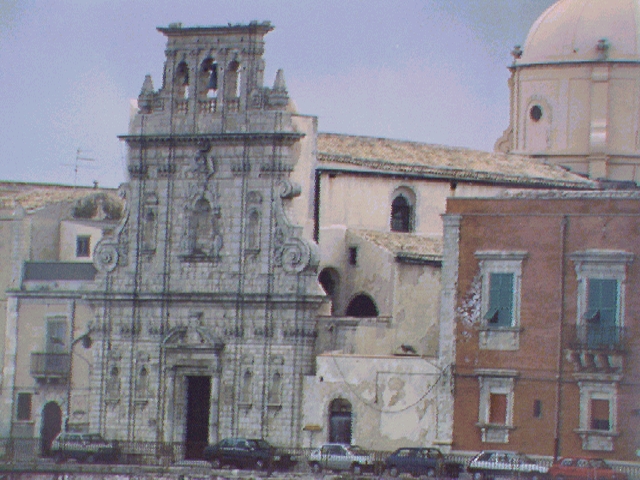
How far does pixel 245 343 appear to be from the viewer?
68.6 metres

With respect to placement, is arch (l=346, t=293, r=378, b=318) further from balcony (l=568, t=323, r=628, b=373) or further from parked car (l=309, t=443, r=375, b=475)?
balcony (l=568, t=323, r=628, b=373)

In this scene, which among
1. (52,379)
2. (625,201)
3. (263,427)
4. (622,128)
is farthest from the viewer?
(622,128)

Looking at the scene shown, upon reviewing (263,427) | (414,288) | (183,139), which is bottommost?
(263,427)

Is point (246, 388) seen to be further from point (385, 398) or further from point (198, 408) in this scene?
point (385, 398)

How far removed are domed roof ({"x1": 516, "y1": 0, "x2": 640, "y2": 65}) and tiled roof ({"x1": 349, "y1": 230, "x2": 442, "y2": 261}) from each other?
13.1 metres

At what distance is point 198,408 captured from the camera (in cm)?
6956

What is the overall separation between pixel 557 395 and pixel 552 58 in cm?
2365

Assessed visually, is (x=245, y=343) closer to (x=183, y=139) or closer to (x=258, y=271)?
(x=258, y=271)

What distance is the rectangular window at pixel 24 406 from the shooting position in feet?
244

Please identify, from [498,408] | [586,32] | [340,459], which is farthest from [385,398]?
[586,32]

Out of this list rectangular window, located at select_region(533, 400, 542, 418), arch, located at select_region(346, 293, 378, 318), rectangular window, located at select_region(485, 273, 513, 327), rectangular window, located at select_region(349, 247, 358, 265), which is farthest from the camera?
rectangular window, located at select_region(349, 247, 358, 265)

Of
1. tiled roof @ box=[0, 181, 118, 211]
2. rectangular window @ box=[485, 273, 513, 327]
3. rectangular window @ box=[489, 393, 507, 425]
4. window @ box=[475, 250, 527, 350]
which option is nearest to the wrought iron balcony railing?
window @ box=[475, 250, 527, 350]

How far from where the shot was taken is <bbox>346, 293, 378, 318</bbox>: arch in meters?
70.8

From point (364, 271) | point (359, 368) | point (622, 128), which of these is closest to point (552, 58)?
point (622, 128)
